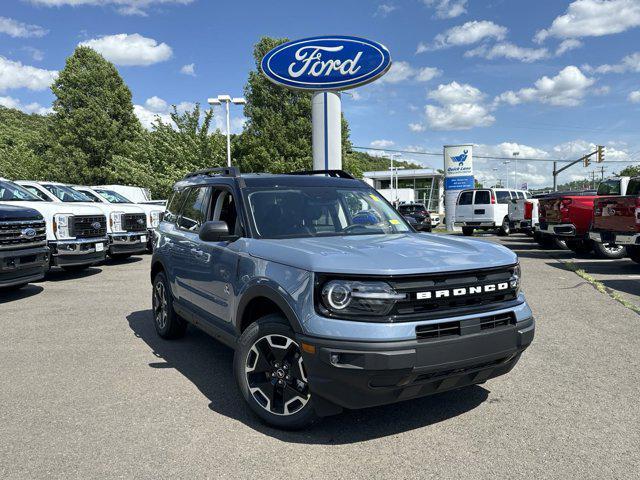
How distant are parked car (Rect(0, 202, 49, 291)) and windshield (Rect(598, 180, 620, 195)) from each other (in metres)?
14.3

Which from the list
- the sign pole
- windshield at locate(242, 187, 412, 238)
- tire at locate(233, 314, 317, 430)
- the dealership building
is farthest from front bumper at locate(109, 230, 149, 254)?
the dealership building

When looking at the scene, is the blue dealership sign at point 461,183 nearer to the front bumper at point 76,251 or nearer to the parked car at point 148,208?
the parked car at point 148,208

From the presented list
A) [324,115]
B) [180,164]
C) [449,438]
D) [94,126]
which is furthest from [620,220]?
[94,126]

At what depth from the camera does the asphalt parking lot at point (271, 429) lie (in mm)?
2998

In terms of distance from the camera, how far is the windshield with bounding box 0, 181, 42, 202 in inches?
397

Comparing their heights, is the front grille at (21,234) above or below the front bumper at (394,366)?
above

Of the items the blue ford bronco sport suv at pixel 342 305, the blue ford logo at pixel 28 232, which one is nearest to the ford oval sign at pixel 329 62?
the blue ford logo at pixel 28 232

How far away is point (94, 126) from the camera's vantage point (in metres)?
35.9

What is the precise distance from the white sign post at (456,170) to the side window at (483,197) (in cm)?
470

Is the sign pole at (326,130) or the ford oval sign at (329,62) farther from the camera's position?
the sign pole at (326,130)

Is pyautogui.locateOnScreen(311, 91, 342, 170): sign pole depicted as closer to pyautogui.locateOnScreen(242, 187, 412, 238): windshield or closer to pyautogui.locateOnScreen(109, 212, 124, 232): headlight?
pyautogui.locateOnScreen(109, 212, 124, 232): headlight

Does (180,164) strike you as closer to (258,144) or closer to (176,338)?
(258,144)

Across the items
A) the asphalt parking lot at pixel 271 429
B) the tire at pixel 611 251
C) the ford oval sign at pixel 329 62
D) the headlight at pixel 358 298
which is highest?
the ford oval sign at pixel 329 62

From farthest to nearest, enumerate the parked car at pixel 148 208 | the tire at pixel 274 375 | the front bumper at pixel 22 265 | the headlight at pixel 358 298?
the parked car at pixel 148 208
the front bumper at pixel 22 265
the tire at pixel 274 375
the headlight at pixel 358 298
